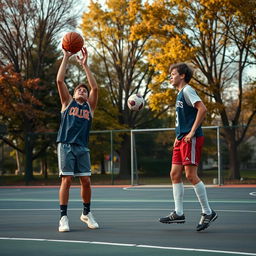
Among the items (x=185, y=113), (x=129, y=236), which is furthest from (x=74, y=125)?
(x=129, y=236)

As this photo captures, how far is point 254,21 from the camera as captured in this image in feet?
74.9

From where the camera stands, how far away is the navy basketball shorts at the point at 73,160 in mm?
6418

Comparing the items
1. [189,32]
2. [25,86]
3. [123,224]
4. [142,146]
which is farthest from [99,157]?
[123,224]

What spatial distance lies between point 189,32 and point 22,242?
20.2 metres

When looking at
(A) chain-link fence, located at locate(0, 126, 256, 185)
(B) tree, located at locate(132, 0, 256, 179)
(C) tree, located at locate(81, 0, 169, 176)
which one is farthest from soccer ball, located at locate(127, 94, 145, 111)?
(C) tree, located at locate(81, 0, 169, 176)

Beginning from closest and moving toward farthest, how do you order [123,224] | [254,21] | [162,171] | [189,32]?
[123,224] < [254,21] < [189,32] < [162,171]

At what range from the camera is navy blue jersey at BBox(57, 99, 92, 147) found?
6457 millimetres

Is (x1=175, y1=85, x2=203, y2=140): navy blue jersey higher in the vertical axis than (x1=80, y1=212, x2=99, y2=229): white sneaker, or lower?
higher

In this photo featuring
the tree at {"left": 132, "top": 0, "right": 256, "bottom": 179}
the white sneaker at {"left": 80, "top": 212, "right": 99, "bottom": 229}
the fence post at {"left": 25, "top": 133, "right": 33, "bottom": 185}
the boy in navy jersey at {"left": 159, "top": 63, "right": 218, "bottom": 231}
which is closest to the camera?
the boy in navy jersey at {"left": 159, "top": 63, "right": 218, "bottom": 231}

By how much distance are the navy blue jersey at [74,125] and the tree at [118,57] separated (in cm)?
2319

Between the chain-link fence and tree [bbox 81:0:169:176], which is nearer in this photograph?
the chain-link fence

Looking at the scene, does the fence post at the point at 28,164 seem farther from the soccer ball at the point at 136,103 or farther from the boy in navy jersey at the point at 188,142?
the boy in navy jersey at the point at 188,142

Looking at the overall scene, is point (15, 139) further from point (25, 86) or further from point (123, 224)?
point (123, 224)

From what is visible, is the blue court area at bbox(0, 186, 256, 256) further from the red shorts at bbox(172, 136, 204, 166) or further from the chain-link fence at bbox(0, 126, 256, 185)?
the chain-link fence at bbox(0, 126, 256, 185)
